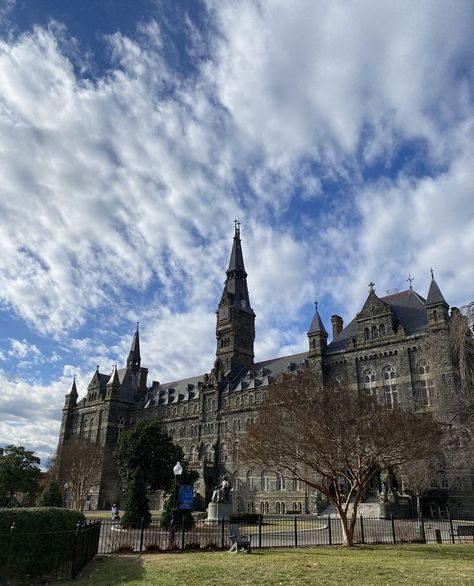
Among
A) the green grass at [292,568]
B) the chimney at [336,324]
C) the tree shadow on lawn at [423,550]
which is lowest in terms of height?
the green grass at [292,568]

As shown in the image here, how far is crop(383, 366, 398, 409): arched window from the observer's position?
54.7 m

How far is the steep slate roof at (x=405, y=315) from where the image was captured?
56.7 meters

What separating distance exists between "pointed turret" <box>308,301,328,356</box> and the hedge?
4822cm

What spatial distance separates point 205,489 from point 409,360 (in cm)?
Result: 3468

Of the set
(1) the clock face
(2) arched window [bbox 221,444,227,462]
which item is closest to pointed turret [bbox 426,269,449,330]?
(2) arched window [bbox 221,444,227,462]

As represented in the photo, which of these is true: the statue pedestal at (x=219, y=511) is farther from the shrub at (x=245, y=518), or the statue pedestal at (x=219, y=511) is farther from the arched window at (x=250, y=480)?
the arched window at (x=250, y=480)

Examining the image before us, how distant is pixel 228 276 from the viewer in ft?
301

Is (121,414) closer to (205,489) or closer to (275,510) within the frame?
(205,489)

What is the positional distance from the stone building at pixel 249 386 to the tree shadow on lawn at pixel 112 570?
921 inches

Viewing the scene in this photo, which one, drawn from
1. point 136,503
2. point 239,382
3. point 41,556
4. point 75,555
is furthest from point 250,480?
point 41,556

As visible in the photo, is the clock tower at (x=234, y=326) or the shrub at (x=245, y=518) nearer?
the shrub at (x=245, y=518)

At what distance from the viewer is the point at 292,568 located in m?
16.6

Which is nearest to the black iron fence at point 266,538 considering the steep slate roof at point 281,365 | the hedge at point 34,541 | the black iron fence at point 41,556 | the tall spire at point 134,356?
the black iron fence at point 41,556

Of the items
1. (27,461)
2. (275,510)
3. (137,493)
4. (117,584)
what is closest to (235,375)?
(275,510)
